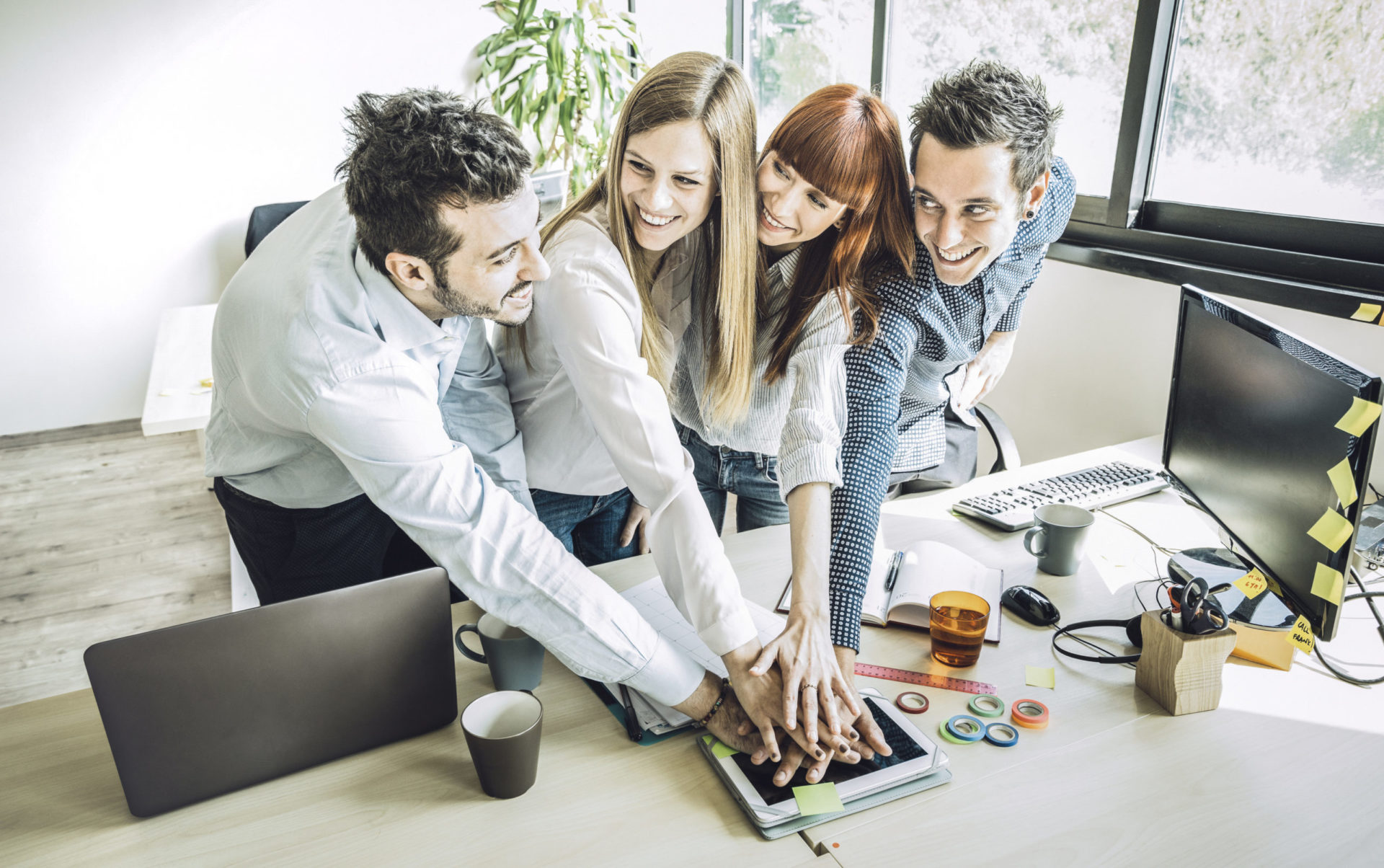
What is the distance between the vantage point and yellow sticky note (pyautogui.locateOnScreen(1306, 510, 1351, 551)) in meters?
1.01

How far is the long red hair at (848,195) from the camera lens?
4.33 feet

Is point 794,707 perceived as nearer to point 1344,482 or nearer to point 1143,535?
point 1344,482

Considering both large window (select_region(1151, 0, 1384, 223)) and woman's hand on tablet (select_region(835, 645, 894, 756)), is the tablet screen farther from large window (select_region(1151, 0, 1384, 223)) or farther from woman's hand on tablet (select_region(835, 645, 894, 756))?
large window (select_region(1151, 0, 1384, 223))

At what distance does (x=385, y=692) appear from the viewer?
3.40 ft

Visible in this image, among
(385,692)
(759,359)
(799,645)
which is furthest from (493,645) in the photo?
(759,359)

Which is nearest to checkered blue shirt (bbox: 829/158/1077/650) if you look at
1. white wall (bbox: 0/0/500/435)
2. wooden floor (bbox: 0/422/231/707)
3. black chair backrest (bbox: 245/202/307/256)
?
wooden floor (bbox: 0/422/231/707)

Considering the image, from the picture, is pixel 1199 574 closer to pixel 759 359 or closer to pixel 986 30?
pixel 759 359

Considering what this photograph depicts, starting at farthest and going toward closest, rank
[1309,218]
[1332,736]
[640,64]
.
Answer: [640,64] < [1309,218] < [1332,736]

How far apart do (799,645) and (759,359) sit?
1.99 feet

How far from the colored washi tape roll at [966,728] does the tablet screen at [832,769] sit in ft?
0.21

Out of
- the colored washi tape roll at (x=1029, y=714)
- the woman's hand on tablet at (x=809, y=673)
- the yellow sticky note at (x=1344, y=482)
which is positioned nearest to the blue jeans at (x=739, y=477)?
the woman's hand on tablet at (x=809, y=673)

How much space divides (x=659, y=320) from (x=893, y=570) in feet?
1.81

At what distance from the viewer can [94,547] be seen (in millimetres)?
3115

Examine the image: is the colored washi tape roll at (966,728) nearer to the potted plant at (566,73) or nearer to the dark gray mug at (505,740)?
the dark gray mug at (505,740)
